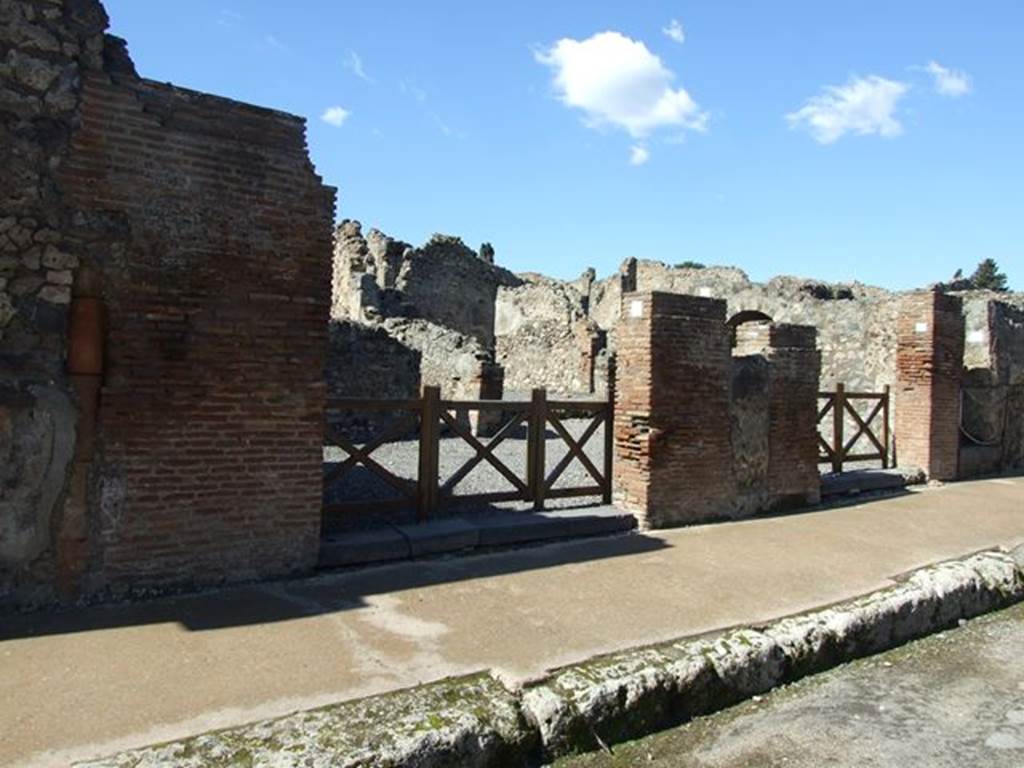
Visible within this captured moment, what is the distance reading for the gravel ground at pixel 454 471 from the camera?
23.7ft

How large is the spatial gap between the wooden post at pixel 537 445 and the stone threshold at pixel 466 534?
0.79 ft

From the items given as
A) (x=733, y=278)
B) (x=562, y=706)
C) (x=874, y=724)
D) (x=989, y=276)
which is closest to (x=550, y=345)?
(x=733, y=278)

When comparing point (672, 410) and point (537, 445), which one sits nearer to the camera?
point (537, 445)

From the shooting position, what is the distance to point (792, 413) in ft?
26.9

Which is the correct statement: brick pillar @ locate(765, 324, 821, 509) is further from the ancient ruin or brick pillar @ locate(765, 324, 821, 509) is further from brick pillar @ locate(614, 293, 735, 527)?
the ancient ruin

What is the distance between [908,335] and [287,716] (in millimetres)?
10532

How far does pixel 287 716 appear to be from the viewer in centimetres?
307

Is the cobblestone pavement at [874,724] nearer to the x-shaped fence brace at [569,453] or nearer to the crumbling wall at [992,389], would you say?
the x-shaped fence brace at [569,453]

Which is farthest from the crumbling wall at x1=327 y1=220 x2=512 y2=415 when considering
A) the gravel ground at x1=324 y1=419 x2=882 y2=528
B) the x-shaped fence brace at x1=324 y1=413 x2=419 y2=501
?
the x-shaped fence brace at x1=324 y1=413 x2=419 y2=501

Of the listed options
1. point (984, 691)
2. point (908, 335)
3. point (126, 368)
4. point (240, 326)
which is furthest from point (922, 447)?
point (126, 368)

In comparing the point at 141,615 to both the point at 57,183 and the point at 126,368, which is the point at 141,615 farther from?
the point at 57,183

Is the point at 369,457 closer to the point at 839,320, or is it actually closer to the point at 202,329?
the point at 202,329

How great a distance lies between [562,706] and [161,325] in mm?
3325

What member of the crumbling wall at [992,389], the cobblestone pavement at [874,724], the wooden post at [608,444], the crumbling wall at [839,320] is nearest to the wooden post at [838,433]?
the crumbling wall at [839,320]
